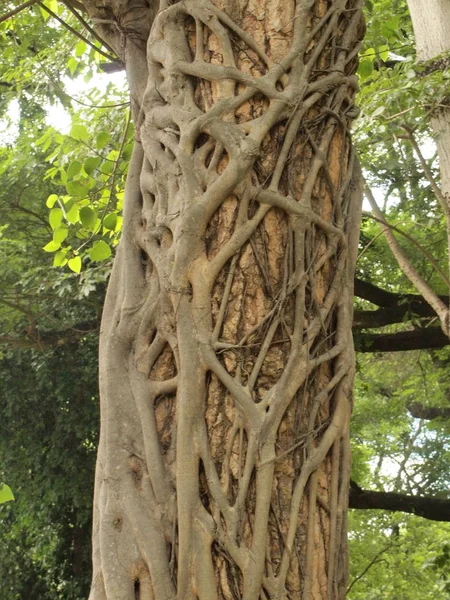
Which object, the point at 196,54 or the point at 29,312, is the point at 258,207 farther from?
the point at 29,312

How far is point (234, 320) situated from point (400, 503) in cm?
853

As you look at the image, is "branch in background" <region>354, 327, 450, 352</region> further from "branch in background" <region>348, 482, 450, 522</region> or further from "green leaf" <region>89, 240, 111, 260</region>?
"green leaf" <region>89, 240, 111, 260</region>

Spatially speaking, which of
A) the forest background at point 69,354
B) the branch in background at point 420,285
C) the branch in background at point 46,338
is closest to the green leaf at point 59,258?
the branch in background at point 420,285

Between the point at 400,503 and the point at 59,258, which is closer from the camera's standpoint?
the point at 59,258

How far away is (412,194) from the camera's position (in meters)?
11.5

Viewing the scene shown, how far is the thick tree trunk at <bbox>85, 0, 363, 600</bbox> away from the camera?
5.90 ft

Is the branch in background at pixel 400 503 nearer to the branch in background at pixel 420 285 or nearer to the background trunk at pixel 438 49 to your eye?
the branch in background at pixel 420 285

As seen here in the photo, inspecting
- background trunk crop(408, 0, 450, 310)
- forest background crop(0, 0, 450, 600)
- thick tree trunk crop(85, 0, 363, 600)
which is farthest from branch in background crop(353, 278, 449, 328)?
thick tree trunk crop(85, 0, 363, 600)

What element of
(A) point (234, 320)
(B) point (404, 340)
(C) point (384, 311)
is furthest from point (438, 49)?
(A) point (234, 320)

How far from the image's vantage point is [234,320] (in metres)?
1.91

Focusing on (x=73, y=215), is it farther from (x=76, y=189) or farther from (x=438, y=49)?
(x=438, y=49)

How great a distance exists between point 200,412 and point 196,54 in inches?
37.0

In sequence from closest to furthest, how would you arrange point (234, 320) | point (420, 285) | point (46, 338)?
point (234, 320) → point (420, 285) → point (46, 338)

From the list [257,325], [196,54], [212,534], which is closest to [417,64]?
[196,54]
